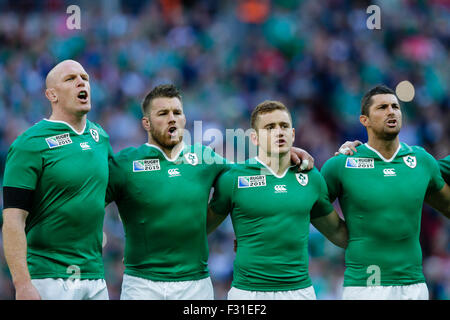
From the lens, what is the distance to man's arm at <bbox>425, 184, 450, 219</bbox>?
585 cm

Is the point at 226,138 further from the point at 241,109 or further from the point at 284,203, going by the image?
the point at 284,203

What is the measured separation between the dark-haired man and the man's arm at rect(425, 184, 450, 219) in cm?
180

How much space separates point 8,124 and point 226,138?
3497 mm

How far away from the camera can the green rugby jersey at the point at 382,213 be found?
5539 millimetres

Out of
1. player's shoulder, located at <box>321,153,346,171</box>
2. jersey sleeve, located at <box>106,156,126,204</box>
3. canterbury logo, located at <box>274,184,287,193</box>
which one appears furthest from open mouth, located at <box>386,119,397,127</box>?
jersey sleeve, located at <box>106,156,126,204</box>

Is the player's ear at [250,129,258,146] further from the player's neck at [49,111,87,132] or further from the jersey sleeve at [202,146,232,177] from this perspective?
the player's neck at [49,111,87,132]

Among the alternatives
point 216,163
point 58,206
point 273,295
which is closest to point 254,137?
point 216,163

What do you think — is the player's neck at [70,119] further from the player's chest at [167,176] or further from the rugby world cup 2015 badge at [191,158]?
the rugby world cup 2015 badge at [191,158]

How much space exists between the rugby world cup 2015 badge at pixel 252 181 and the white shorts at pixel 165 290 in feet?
2.66

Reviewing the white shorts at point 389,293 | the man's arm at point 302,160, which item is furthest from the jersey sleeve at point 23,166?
the white shorts at point 389,293
